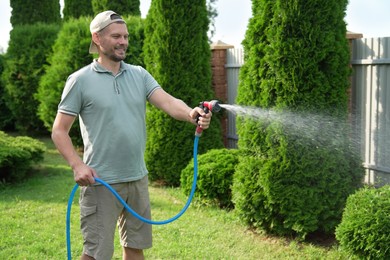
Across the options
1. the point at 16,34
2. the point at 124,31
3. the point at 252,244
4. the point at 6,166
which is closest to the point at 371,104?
the point at 252,244

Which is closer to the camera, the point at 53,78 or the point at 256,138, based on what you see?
the point at 256,138

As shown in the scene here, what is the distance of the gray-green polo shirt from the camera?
3.16m

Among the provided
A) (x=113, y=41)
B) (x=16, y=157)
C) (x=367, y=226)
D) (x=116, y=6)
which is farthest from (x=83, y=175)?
(x=116, y=6)

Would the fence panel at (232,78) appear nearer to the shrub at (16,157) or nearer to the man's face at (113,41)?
the shrub at (16,157)

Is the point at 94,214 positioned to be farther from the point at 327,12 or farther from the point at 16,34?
the point at 16,34

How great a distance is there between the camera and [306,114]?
4.85 meters

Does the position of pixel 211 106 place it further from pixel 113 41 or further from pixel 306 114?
pixel 306 114

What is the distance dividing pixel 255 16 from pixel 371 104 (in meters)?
Answer: 1.62

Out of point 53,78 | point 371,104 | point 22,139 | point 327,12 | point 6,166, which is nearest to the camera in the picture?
point 327,12

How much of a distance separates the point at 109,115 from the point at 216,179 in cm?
319

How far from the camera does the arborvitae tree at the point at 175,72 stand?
752 centimetres

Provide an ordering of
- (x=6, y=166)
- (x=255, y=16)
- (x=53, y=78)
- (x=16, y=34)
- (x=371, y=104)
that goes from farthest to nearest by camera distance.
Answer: (x=16, y=34), (x=53, y=78), (x=6, y=166), (x=371, y=104), (x=255, y=16)

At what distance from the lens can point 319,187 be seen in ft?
15.9

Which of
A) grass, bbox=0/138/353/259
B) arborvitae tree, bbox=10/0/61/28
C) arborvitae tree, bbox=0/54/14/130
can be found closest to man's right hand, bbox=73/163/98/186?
grass, bbox=0/138/353/259
